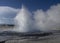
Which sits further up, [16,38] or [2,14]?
[2,14]

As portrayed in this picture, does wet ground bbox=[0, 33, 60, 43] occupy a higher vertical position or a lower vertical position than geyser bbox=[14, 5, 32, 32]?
lower

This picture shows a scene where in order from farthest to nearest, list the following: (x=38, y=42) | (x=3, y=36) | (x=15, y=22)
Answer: (x=38, y=42)
(x=3, y=36)
(x=15, y=22)

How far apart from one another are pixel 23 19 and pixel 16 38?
62 centimetres

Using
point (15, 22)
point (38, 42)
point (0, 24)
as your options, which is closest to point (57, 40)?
point (38, 42)

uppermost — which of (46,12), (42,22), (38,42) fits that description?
(46,12)

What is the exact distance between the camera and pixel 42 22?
11.6ft

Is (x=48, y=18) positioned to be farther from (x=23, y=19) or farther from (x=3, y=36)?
(x=3, y=36)

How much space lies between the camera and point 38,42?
400 centimetres

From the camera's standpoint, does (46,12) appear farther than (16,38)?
No

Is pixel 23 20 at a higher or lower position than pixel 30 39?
higher

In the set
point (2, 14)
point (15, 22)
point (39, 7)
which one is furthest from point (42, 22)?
point (2, 14)

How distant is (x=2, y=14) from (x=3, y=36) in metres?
0.67

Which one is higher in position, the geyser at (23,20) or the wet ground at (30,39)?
the geyser at (23,20)

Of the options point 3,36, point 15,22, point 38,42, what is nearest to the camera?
point 15,22
